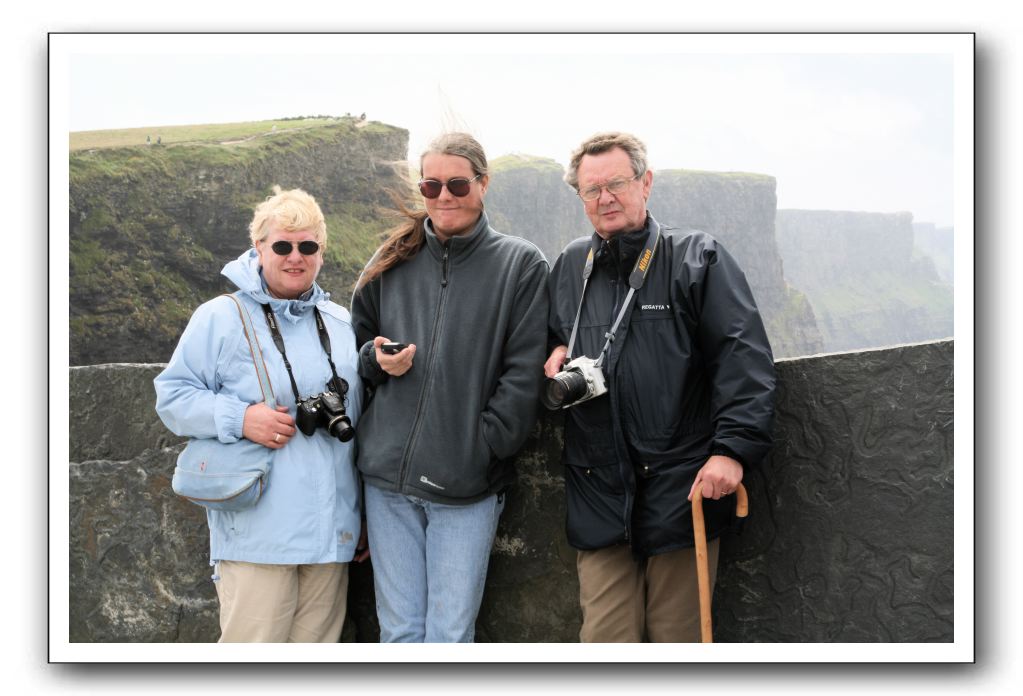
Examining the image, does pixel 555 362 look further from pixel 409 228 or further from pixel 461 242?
pixel 409 228

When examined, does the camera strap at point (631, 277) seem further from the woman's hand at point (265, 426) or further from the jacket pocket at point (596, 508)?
the woman's hand at point (265, 426)

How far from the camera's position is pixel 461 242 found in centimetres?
366

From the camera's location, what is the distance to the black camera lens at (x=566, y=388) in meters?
3.27

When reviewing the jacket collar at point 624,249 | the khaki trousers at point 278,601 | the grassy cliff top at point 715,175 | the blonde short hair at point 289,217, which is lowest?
the khaki trousers at point 278,601

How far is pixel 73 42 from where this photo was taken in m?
4.16

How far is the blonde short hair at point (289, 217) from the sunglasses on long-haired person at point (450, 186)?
17.9 inches

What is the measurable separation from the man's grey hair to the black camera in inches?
51.9

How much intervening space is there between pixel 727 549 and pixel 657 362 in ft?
3.63

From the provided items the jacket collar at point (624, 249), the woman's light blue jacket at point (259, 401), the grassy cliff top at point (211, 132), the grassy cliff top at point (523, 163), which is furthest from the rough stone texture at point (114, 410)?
the grassy cliff top at point (523, 163)

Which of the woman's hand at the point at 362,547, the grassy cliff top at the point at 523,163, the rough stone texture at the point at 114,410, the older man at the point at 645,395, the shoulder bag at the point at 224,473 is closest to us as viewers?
the older man at the point at 645,395

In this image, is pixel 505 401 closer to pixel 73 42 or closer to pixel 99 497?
pixel 99 497

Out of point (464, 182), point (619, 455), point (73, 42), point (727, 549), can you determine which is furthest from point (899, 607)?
point (73, 42)

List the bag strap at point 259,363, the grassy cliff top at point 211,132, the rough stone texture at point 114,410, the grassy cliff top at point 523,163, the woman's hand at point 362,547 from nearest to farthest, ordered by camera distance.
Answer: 1. the bag strap at point 259,363
2. the woman's hand at point 362,547
3. the rough stone texture at point 114,410
4. the grassy cliff top at point 211,132
5. the grassy cliff top at point 523,163

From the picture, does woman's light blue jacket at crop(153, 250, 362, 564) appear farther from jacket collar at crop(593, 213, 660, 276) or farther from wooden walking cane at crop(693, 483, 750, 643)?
wooden walking cane at crop(693, 483, 750, 643)
